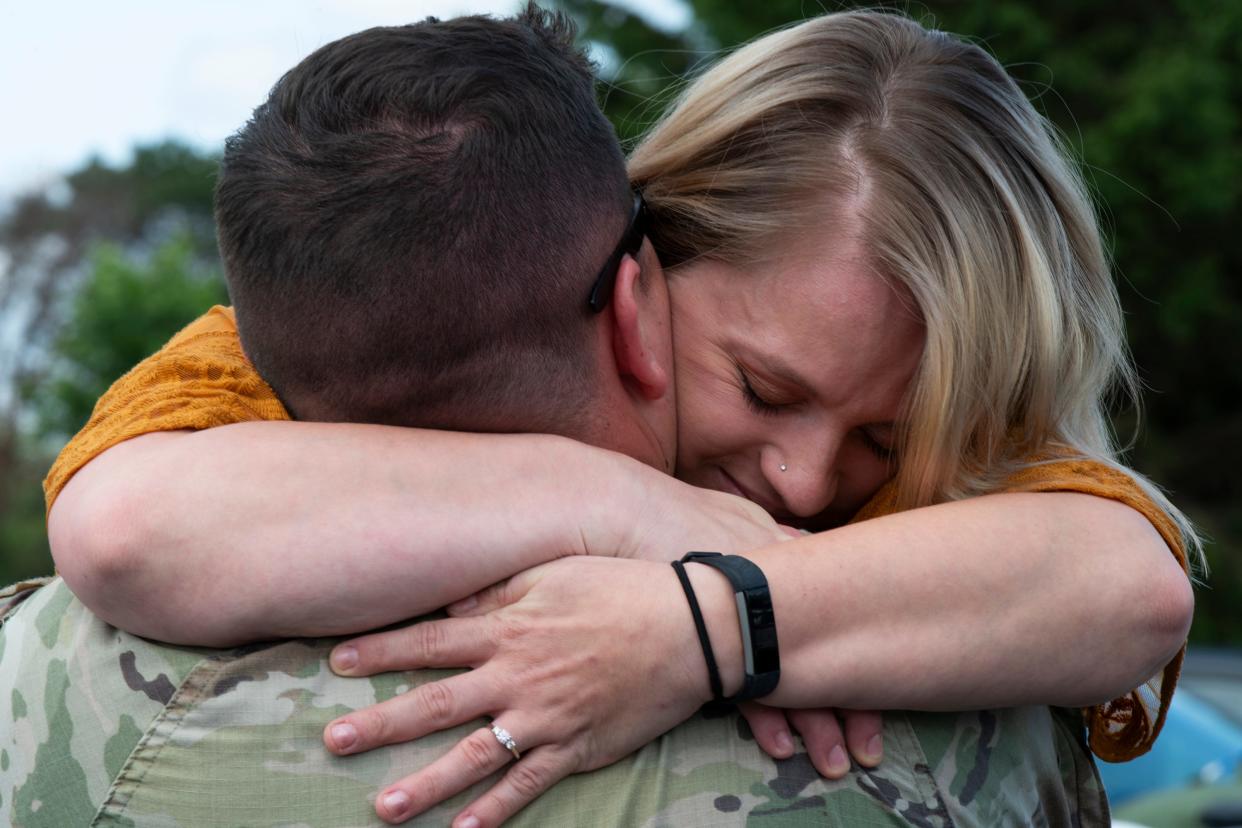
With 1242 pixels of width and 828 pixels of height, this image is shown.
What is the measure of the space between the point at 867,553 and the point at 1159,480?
1310cm

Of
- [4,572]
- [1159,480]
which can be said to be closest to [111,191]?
[4,572]

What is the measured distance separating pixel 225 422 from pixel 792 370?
913 millimetres

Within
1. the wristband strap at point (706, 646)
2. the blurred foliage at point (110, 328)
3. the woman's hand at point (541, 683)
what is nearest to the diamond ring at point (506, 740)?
the woman's hand at point (541, 683)

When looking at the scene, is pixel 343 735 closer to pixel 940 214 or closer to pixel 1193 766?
pixel 940 214

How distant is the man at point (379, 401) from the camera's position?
1.64m

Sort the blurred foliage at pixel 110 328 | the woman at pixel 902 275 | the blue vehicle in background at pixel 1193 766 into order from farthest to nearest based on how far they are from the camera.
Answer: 1. the blurred foliage at pixel 110 328
2. the blue vehicle in background at pixel 1193 766
3. the woman at pixel 902 275

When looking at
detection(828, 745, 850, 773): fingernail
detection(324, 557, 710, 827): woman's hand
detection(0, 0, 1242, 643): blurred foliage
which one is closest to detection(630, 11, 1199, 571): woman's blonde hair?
detection(828, 745, 850, 773): fingernail

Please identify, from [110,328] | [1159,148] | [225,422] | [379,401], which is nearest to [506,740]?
[379,401]

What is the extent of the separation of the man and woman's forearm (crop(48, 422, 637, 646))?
10mm

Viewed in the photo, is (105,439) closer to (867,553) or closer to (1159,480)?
(867,553)

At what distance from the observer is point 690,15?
43.0 ft

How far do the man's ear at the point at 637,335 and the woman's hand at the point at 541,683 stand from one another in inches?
15.0

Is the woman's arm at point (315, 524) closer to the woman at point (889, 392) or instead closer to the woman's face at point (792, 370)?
the woman at point (889, 392)

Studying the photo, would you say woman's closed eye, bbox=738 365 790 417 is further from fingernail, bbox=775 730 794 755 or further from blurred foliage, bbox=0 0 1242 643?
blurred foliage, bbox=0 0 1242 643
